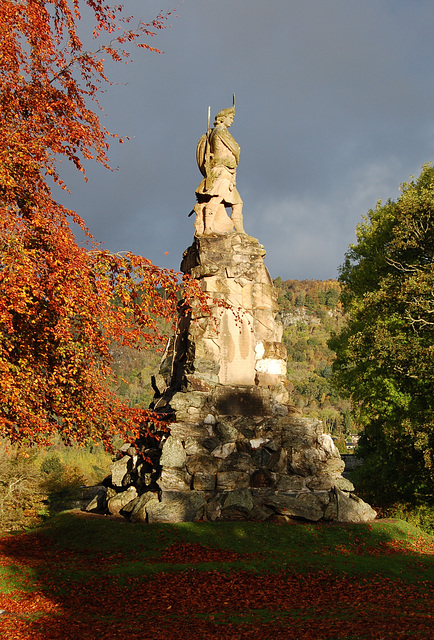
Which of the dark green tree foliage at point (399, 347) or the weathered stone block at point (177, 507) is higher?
the dark green tree foliage at point (399, 347)

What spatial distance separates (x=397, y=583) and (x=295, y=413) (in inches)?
217

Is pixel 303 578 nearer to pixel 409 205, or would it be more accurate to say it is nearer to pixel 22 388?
pixel 22 388

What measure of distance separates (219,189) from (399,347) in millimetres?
6539

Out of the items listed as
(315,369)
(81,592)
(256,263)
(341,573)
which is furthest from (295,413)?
(315,369)

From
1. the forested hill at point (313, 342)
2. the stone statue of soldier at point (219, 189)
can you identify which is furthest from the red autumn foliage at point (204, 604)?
the forested hill at point (313, 342)

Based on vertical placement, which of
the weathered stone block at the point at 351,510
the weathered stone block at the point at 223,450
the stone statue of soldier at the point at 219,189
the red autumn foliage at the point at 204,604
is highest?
the stone statue of soldier at the point at 219,189

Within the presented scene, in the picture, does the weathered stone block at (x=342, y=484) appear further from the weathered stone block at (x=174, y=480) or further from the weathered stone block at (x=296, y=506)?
the weathered stone block at (x=174, y=480)

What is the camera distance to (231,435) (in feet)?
42.3

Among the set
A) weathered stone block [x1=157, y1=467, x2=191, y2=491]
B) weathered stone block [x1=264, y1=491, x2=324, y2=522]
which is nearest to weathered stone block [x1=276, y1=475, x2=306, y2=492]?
weathered stone block [x1=264, y1=491, x2=324, y2=522]

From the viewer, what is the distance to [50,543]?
11.1m

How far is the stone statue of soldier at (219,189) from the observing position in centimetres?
1584

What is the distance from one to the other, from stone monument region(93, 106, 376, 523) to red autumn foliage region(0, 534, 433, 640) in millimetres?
2301

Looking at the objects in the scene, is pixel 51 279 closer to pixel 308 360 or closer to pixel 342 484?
pixel 342 484

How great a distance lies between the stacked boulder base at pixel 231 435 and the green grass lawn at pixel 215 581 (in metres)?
0.63
